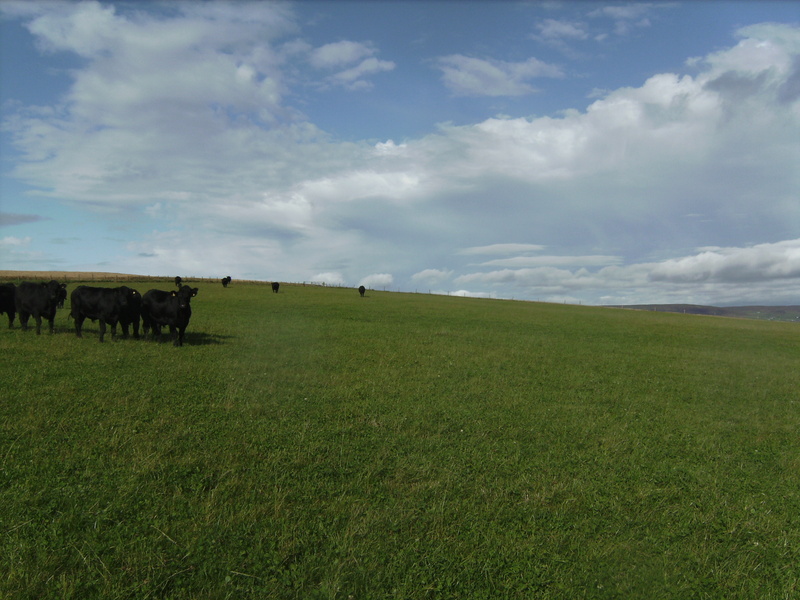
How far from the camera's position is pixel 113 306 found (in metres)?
16.9

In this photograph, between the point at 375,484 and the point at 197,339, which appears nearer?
the point at 375,484

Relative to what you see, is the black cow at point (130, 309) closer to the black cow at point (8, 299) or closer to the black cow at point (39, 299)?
the black cow at point (39, 299)

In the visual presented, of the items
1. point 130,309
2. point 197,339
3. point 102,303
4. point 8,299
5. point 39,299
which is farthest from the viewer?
point 8,299

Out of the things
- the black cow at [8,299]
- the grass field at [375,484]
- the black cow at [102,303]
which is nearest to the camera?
the grass field at [375,484]

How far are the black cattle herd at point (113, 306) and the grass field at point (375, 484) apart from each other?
85.0 inches

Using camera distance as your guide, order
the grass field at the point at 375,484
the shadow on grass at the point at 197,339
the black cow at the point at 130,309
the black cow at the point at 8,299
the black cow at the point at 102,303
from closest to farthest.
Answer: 1. the grass field at the point at 375,484
2. the black cow at the point at 102,303
3. the black cow at the point at 130,309
4. the shadow on grass at the point at 197,339
5. the black cow at the point at 8,299

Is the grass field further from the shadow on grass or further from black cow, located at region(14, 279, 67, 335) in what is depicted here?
black cow, located at region(14, 279, 67, 335)

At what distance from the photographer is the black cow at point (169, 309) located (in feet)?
56.4

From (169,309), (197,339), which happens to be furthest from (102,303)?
(197,339)

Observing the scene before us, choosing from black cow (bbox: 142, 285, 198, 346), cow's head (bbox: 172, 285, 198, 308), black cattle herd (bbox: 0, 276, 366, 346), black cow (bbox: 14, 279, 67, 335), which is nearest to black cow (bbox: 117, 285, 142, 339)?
black cattle herd (bbox: 0, 276, 366, 346)

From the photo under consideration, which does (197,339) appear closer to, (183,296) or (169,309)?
(169,309)

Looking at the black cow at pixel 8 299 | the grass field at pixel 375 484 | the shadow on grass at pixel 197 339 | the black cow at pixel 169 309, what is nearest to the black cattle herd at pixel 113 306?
the black cow at pixel 169 309

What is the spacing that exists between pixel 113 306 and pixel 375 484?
1401 cm

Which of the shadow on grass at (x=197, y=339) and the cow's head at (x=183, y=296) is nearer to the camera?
the cow's head at (x=183, y=296)
